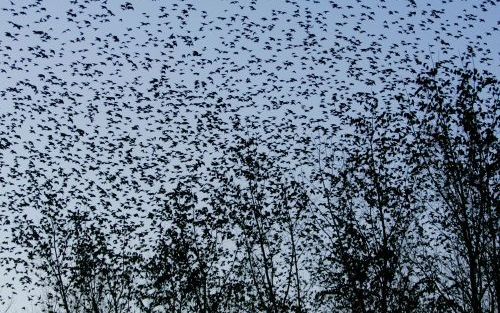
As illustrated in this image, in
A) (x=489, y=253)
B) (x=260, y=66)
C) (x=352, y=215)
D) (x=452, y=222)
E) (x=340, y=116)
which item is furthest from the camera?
(x=352, y=215)

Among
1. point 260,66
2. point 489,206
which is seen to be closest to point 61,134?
point 260,66

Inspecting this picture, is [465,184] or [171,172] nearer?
[465,184]

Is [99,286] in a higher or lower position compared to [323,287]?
lower

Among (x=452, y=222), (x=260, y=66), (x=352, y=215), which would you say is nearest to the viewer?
(x=452, y=222)

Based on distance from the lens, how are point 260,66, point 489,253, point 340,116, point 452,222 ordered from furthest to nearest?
point 340,116
point 260,66
point 452,222
point 489,253

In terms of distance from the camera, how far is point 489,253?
1672 cm

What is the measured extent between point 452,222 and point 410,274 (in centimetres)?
395

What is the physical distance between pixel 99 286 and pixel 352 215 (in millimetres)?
13920

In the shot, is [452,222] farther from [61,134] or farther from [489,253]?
[61,134]

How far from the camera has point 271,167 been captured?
86.2ft

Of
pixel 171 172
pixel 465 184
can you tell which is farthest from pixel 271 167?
pixel 465 184

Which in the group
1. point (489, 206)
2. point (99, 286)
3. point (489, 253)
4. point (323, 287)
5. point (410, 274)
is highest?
point (489, 206)

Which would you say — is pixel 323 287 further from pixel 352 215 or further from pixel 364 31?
pixel 364 31

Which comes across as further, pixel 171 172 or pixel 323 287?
pixel 323 287
